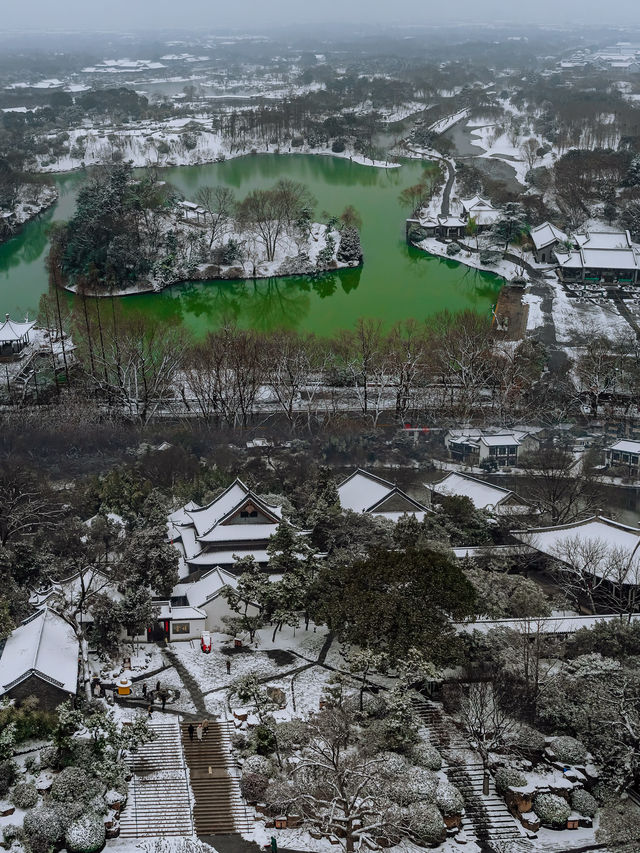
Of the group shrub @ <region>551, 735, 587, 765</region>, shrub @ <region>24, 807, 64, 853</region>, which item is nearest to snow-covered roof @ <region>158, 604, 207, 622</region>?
shrub @ <region>24, 807, 64, 853</region>

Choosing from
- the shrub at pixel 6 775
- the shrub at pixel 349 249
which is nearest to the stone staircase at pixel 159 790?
the shrub at pixel 6 775

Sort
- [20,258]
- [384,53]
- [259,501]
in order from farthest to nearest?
[384,53], [20,258], [259,501]

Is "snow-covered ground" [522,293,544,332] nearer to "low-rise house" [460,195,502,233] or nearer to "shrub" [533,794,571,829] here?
"low-rise house" [460,195,502,233]

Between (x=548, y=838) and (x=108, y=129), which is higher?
(x=108, y=129)

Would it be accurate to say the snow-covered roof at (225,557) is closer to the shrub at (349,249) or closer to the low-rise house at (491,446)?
the low-rise house at (491,446)

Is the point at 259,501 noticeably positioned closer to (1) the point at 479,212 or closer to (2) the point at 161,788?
(2) the point at 161,788

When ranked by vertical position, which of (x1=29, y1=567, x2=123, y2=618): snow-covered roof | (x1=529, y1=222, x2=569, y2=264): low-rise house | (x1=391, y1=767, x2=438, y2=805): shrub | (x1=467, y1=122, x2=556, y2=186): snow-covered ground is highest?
(x1=467, y1=122, x2=556, y2=186): snow-covered ground

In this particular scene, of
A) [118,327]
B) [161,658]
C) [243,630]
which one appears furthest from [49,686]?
[118,327]
